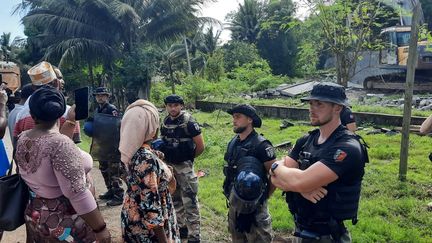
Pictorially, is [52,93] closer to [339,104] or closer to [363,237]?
[339,104]

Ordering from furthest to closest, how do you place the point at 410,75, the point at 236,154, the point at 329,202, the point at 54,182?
the point at 410,75 < the point at 236,154 < the point at 329,202 < the point at 54,182

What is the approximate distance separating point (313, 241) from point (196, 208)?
7.07 feet

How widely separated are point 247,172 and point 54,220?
1.45 m

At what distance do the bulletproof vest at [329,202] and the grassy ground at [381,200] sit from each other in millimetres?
2186

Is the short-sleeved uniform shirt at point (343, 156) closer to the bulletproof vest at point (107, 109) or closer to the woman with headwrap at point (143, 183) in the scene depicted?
the woman with headwrap at point (143, 183)

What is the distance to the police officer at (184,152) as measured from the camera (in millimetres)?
4660

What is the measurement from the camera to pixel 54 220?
2.42 metres

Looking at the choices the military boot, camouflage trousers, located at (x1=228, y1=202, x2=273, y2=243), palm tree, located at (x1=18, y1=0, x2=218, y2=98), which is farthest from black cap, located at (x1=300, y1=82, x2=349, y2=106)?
palm tree, located at (x1=18, y1=0, x2=218, y2=98)

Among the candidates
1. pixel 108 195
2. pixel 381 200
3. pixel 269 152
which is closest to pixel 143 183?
pixel 269 152

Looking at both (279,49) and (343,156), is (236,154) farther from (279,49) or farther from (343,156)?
(279,49)

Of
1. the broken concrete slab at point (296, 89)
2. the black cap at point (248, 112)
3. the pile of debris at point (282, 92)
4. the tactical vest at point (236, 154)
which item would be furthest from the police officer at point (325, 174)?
the broken concrete slab at point (296, 89)

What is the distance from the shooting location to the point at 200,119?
16000 mm

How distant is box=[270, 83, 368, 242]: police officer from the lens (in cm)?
244

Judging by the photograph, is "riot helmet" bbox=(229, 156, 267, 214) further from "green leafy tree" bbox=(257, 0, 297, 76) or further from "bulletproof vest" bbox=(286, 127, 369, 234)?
"green leafy tree" bbox=(257, 0, 297, 76)
